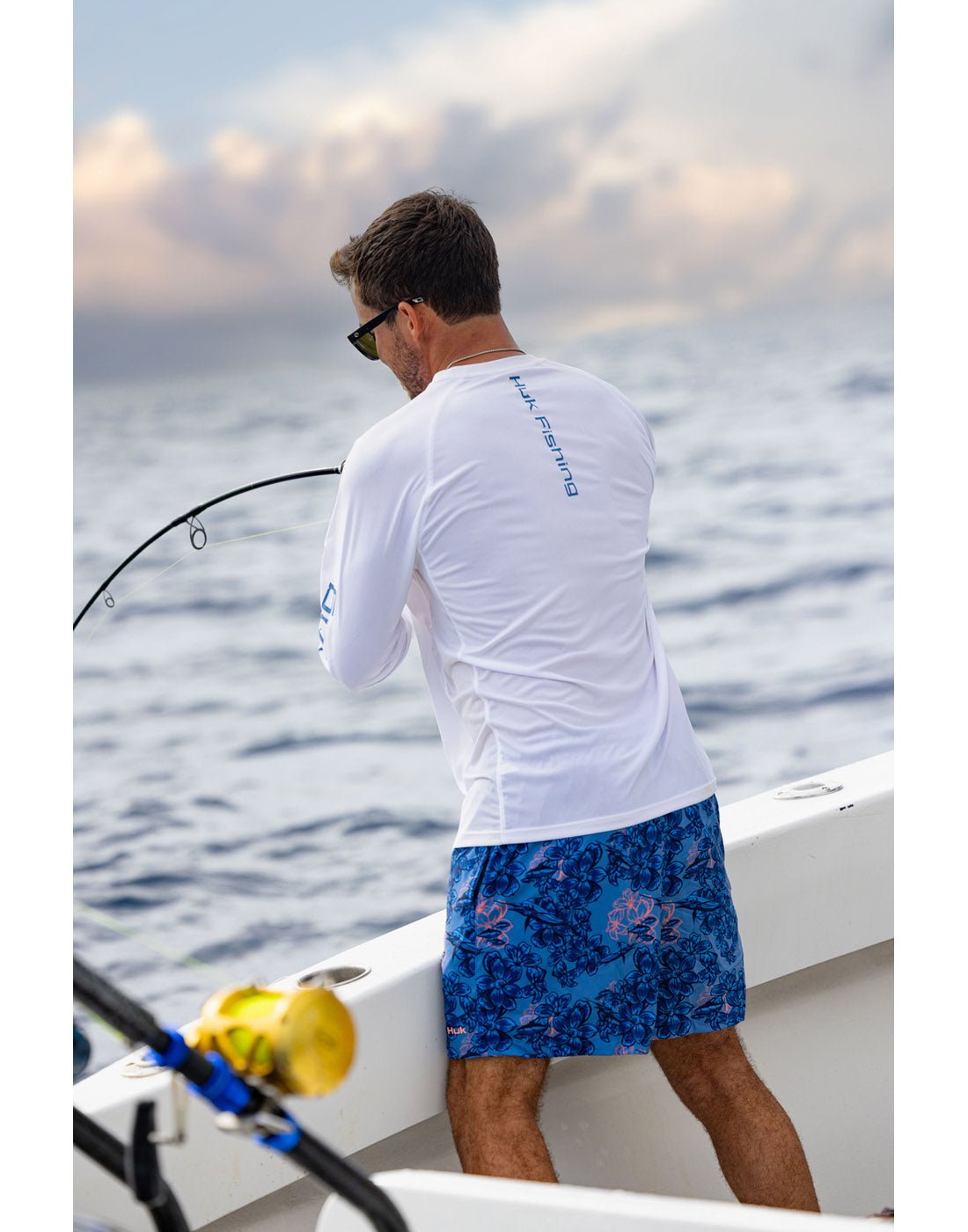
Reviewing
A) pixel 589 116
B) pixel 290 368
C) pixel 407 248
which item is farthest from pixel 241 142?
pixel 407 248

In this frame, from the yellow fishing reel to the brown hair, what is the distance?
2.75ft

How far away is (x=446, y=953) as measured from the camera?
1.42 metres

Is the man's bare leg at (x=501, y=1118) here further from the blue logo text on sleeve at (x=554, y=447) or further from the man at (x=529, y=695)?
the blue logo text on sleeve at (x=554, y=447)

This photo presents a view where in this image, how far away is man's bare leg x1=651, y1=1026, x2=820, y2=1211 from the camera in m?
1.43

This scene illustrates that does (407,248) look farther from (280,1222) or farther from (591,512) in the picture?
(280,1222)

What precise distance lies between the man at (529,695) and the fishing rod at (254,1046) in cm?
60

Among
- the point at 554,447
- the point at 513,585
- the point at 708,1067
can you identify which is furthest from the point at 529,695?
the point at 708,1067

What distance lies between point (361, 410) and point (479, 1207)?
12.1 metres

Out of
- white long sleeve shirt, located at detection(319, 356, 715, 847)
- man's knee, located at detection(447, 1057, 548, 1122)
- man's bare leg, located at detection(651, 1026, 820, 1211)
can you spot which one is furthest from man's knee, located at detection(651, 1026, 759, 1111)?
white long sleeve shirt, located at detection(319, 356, 715, 847)

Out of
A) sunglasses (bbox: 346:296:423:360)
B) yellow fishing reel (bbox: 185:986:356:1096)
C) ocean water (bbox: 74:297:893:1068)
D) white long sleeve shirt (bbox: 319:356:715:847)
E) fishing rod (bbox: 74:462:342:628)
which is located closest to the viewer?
yellow fishing reel (bbox: 185:986:356:1096)

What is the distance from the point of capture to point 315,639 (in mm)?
10758

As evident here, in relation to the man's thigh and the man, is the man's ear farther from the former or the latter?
the man's thigh

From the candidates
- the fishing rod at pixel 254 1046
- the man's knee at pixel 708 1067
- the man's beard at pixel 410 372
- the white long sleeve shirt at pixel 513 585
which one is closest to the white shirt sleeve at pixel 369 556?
the white long sleeve shirt at pixel 513 585

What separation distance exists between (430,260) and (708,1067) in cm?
A: 85
